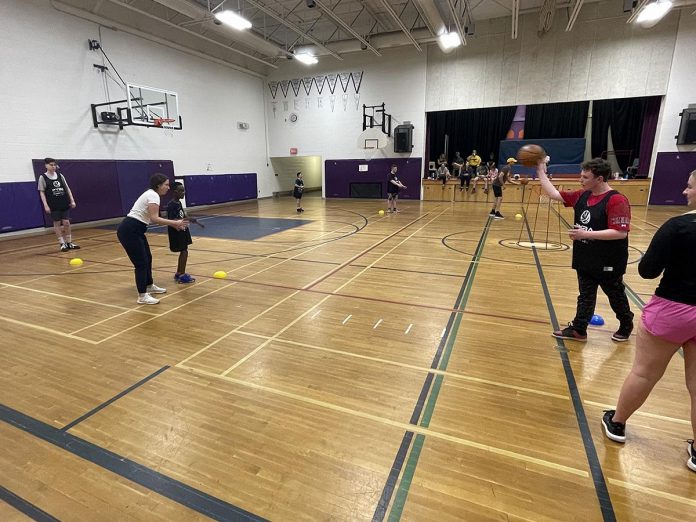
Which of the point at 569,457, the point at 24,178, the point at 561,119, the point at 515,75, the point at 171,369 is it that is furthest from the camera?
the point at 561,119

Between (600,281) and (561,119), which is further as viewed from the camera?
(561,119)

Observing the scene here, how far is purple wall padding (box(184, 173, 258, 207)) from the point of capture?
15695mm

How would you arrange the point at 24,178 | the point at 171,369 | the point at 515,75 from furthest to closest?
the point at 515,75 → the point at 24,178 → the point at 171,369

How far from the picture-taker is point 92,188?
11.9m

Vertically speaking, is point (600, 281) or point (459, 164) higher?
point (459, 164)

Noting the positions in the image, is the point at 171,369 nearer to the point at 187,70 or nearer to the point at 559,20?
the point at 187,70

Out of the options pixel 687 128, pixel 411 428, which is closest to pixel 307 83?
pixel 687 128

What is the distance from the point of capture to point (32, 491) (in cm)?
210

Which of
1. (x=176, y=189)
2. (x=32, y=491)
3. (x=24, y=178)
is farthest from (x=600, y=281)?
(x=24, y=178)

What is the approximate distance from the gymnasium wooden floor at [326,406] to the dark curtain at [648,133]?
13220mm

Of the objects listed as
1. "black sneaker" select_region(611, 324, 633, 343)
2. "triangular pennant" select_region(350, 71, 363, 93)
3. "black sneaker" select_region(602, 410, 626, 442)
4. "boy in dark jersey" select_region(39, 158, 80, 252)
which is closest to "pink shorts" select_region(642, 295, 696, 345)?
"black sneaker" select_region(602, 410, 626, 442)

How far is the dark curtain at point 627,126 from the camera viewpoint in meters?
16.4

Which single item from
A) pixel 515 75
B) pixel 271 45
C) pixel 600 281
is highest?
pixel 271 45

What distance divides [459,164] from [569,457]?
1662 centimetres
